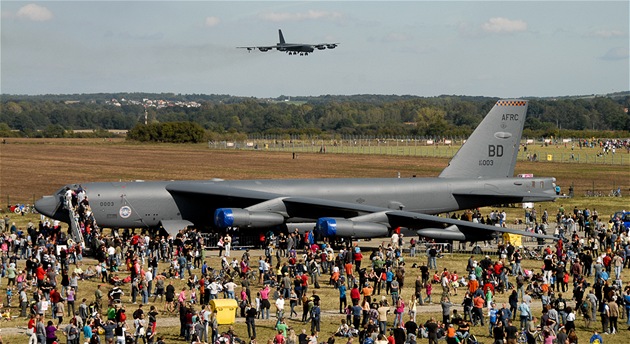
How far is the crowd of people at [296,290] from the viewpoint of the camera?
23094mm

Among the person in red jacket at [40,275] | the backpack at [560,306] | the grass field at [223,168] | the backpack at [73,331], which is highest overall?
the grass field at [223,168]

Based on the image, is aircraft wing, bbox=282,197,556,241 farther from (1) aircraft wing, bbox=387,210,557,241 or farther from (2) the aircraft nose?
(2) the aircraft nose

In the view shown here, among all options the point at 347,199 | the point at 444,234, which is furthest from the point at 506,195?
the point at 347,199

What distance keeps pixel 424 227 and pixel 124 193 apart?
13373 mm

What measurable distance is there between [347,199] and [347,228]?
478cm

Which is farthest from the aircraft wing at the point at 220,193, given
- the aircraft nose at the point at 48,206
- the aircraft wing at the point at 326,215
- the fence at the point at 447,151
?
the fence at the point at 447,151

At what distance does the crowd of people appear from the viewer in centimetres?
2309

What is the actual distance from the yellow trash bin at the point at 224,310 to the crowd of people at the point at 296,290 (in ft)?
0.93

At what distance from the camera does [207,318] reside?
23.6 metres

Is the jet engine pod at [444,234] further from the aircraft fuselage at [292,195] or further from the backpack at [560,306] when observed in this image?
the backpack at [560,306]

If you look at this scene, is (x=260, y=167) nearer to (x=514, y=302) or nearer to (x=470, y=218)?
(x=470, y=218)

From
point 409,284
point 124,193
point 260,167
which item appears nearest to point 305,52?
point 260,167

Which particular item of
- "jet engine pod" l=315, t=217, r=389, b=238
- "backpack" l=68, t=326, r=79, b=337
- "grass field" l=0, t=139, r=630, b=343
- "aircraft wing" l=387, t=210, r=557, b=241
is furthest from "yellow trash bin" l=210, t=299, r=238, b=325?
"aircraft wing" l=387, t=210, r=557, b=241

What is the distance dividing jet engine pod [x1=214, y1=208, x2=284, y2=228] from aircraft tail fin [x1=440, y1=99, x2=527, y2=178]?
11.1m
